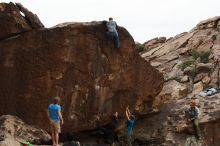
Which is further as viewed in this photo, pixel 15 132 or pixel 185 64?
pixel 185 64

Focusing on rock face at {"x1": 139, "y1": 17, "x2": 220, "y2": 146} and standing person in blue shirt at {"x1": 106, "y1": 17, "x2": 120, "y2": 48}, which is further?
rock face at {"x1": 139, "y1": 17, "x2": 220, "y2": 146}

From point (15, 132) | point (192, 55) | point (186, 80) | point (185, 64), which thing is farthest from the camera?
point (192, 55)

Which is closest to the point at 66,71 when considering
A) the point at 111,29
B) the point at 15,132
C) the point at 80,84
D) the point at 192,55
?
the point at 80,84

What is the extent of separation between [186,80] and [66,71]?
13.5 m

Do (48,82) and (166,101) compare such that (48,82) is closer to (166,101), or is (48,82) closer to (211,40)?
(166,101)

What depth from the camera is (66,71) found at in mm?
21266

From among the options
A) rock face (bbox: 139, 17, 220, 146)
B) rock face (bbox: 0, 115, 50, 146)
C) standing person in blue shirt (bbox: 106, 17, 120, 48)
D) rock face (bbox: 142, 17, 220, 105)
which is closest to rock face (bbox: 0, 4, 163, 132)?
standing person in blue shirt (bbox: 106, 17, 120, 48)

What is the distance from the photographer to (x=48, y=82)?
68.5ft

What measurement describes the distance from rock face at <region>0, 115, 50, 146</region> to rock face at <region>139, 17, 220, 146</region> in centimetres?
747

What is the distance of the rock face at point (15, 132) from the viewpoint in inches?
610

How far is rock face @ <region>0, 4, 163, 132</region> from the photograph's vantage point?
20.5 metres

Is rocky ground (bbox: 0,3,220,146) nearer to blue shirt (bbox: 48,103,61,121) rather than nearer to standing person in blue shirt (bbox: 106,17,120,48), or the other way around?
standing person in blue shirt (bbox: 106,17,120,48)

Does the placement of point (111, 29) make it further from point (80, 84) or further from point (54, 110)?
point (54, 110)

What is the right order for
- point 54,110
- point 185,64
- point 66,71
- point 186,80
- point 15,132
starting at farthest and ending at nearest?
point 185,64 < point 186,80 < point 66,71 < point 15,132 < point 54,110
